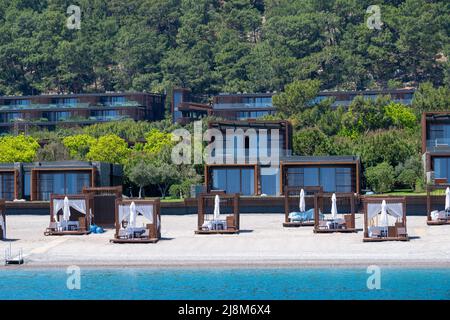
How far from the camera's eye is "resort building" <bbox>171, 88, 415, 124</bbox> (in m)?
149

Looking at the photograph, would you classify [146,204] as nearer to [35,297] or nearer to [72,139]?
[35,297]

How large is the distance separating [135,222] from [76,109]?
322 feet

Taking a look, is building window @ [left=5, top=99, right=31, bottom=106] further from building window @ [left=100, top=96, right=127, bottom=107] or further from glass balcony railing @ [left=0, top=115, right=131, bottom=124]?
building window @ [left=100, top=96, right=127, bottom=107]

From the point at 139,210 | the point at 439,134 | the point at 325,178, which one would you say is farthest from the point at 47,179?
the point at 439,134

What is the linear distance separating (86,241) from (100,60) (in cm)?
12149

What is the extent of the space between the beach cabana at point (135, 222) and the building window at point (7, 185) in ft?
83.0

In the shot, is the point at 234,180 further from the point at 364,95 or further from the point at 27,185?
the point at 364,95

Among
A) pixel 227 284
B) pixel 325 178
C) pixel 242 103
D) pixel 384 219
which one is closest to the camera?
pixel 227 284

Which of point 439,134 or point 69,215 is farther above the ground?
point 439,134

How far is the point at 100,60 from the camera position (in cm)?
18138

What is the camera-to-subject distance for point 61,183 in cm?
8381

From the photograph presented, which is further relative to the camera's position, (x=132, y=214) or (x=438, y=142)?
(x=438, y=142)

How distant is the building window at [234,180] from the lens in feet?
276

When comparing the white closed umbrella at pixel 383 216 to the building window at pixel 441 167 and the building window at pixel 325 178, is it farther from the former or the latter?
the building window at pixel 441 167
